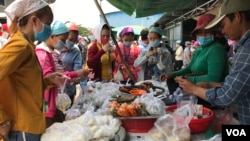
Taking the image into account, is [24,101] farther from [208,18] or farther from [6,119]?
[208,18]

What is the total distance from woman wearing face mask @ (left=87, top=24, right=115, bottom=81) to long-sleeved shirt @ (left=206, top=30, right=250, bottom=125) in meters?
2.67

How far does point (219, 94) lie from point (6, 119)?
126 cm

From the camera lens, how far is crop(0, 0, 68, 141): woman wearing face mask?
5.13 feet

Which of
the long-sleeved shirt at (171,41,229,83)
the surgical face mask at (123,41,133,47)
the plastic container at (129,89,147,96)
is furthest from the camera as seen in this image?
the surgical face mask at (123,41,133,47)

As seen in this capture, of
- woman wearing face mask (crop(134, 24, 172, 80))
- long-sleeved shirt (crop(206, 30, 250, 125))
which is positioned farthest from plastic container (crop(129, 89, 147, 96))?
woman wearing face mask (crop(134, 24, 172, 80))

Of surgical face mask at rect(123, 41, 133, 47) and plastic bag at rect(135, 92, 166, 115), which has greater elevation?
surgical face mask at rect(123, 41, 133, 47)

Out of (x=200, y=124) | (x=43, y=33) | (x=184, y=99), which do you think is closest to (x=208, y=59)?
(x=184, y=99)

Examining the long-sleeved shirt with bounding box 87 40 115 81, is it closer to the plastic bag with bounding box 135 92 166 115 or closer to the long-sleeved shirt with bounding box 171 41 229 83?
the long-sleeved shirt with bounding box 171 41 229 83

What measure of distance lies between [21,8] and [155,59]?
2.87m

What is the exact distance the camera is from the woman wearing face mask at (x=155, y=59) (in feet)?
14.3

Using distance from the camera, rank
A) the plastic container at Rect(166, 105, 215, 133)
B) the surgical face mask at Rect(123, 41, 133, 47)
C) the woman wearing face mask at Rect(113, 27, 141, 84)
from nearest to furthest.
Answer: the plastic container at Rect(166, 105, 215, 133) → the woman wearing face mask at Rect(113, 27, 141, 84) → the surgical face mask at Rect(123, 41, 133, 47)

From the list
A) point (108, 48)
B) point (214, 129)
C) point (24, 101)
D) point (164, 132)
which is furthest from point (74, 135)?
point (108, 48)

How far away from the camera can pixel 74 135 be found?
5.07 ft

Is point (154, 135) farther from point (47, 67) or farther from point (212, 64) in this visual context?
point (47, 67)
